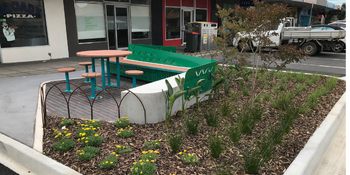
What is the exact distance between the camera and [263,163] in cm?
320

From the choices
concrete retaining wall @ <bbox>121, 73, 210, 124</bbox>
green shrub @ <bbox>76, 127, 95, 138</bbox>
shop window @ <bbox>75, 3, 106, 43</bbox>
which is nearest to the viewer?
green shrub @ <bbox>76, 127, 95, 138</bbox>

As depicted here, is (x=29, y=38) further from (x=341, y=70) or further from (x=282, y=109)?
(x=341, y=70)

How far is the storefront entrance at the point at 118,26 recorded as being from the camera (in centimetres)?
1367

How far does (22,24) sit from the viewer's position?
10648 mm

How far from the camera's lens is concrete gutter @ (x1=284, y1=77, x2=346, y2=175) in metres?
3.32

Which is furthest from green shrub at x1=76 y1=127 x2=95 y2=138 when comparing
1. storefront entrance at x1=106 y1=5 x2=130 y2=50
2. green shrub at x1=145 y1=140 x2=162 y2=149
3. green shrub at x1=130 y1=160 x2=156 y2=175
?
storefront entrance at x1=106 y1=5 x2=130 y2=50

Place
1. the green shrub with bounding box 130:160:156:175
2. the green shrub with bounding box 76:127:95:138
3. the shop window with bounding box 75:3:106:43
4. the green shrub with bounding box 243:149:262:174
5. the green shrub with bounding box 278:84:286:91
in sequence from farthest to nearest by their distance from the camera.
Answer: the shop window with bounding box 75:3:106:43
the green shrub with bounding box 278:84:286:91
the green shrub with bounding box 76:127:95:138
the green shrub with bounding box 243:149:262:174
the green shrub with bounding box 130:160:156:175

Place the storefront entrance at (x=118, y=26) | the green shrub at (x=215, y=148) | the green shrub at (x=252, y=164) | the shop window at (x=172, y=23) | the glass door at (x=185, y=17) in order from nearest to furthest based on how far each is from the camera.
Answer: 1. the green shrub at (x=252, y=164)
2. the green shrub at (x=215, y=148)
3. the storefront entrance at (x=118, y=26)
4. the shop window at (x=172, y=23)
5. the glass door at (x=185, y=17)

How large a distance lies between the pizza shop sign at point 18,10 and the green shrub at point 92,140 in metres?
8.98

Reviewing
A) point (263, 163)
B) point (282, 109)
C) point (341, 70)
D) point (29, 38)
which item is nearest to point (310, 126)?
point (282, 109)

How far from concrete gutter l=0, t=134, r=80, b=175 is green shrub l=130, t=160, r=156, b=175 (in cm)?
68

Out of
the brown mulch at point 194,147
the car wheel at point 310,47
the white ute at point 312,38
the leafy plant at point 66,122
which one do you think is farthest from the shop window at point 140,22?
the leafy plant at point 66,122

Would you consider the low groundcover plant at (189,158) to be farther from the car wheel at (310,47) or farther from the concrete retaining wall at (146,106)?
the car wheel at (310,47)

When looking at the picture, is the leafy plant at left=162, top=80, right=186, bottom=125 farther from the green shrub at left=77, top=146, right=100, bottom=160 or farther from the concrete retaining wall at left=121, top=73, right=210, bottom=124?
the green shrub at left=77, top=146, right=100, bottom=160
